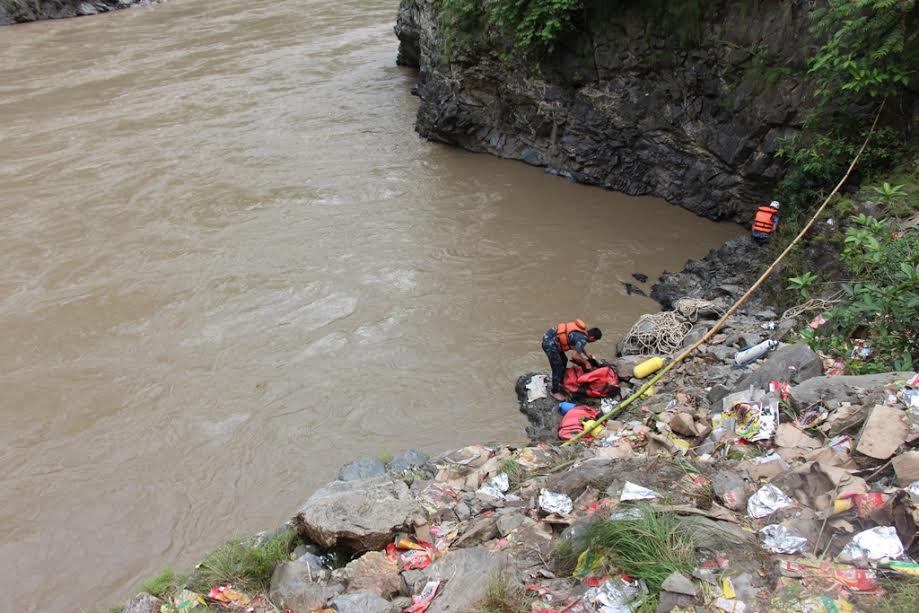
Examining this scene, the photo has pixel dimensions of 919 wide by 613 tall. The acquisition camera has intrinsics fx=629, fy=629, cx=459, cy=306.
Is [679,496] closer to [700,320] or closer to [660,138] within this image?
[700,320]

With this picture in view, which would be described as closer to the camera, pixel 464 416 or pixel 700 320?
pixel 464 416

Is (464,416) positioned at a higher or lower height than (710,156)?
lower

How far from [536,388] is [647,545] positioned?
12.4 feet

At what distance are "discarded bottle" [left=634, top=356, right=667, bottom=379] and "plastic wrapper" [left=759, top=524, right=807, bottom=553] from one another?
335 cm

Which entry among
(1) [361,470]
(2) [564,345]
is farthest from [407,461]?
(2) [564,345]

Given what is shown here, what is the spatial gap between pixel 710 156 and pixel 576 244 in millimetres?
2638

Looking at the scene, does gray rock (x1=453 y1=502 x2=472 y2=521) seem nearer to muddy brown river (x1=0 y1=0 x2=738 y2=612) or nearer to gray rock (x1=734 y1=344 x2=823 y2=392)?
muddy brown river (x1=0 y1=0 x2=738 y2=612)

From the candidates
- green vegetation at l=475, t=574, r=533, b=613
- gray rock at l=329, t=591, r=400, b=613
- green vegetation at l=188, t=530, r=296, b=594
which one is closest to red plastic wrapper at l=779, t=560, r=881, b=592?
green vegetation at l=475, t=574, r=533, b=613

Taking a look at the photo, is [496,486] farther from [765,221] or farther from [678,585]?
[765,221]

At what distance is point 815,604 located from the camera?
3.10 metres

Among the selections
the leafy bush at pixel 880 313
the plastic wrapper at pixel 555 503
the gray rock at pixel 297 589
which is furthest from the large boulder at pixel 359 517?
the leafy bush at pixel 880 313

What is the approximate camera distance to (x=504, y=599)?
354 cm

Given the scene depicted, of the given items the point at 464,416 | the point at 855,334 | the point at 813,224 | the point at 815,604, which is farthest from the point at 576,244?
the point at 815,604

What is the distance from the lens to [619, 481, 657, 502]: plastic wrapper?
4.07 meters
